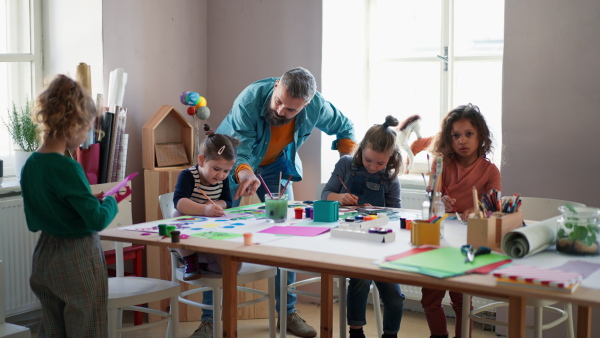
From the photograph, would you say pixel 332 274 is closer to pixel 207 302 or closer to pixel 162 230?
pixel 162 230

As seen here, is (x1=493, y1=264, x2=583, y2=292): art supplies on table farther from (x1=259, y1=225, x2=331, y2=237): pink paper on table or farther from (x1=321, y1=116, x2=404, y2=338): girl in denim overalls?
(x1=321, y1=116, x2=404, y2=338): girl in denim overalls

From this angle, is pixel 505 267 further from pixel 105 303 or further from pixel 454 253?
pixel 105 303

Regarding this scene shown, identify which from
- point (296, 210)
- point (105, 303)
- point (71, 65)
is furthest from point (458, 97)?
point (105, 303)

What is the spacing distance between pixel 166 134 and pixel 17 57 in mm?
877

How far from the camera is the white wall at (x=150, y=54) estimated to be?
3.71 m

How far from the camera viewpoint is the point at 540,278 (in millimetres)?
1680

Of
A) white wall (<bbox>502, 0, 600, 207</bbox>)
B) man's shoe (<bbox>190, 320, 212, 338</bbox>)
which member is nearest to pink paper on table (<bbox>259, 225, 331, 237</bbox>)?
man's shoe (<bbox>190, 320, 212, 338</bbox>)

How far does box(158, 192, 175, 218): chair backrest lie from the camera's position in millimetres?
2959

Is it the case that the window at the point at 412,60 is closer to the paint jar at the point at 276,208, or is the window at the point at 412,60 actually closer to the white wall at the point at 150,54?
the white wall at the point at 150,54

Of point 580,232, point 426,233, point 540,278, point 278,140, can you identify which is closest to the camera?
point 540,278

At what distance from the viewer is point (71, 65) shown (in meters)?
3.69

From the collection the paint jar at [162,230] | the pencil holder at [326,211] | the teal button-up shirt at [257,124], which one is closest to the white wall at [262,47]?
the teal button-up shirt at [257,124]

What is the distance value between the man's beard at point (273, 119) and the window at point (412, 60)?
0.88 m

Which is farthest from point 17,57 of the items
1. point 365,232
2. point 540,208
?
Answer: point 540,208
